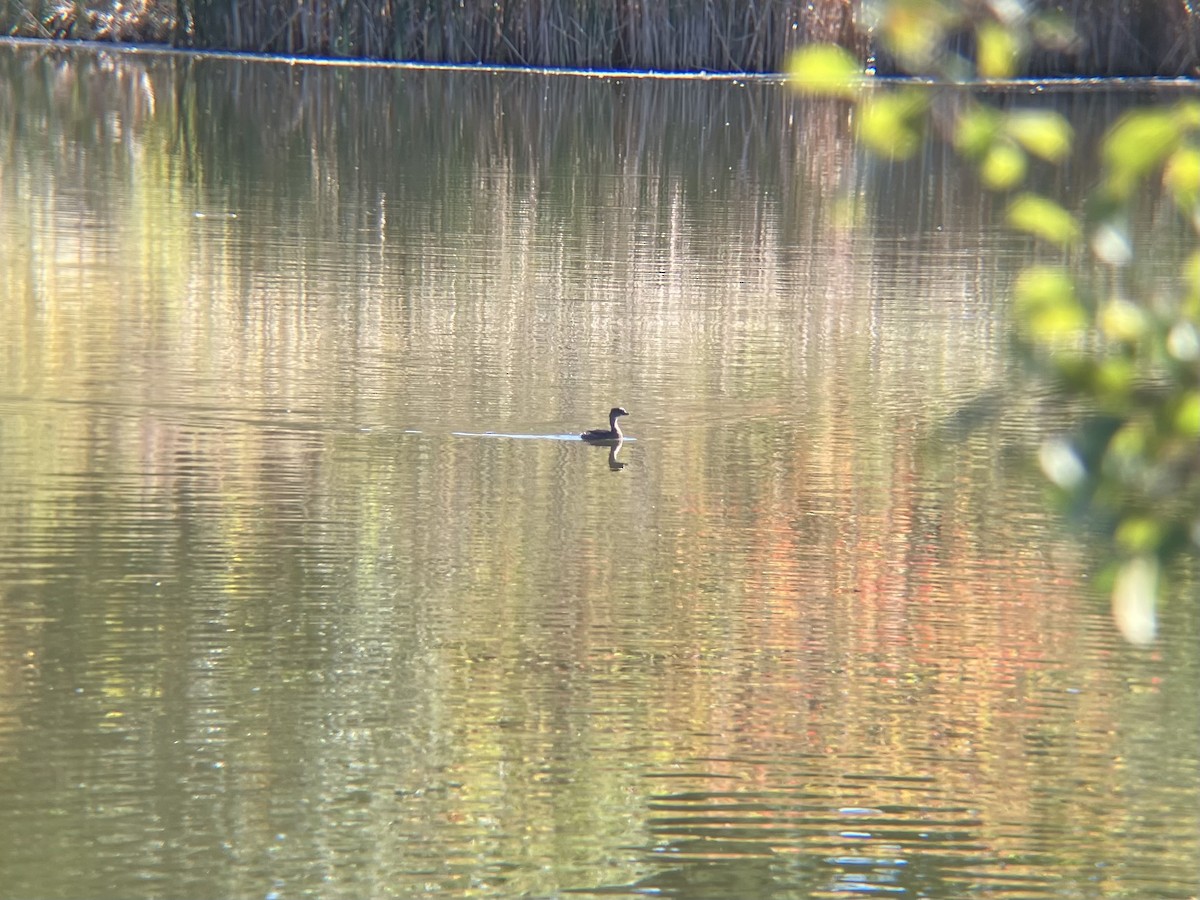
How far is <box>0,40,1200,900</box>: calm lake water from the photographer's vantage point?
527 centimetres

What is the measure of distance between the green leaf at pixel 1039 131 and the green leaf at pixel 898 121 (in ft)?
0.25

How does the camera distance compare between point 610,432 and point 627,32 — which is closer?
point 610,432

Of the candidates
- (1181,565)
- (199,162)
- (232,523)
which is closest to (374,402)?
Answer: (232,523)

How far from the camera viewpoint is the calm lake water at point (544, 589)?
527 cm

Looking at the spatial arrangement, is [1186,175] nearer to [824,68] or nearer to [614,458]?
[824,68]

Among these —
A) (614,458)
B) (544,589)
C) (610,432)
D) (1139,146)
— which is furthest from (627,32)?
(1139,146)

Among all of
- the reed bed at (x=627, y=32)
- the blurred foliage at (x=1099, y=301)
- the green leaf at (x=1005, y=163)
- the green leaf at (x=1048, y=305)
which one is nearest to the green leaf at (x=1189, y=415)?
the blurred foliage at (x=1099, y=301)

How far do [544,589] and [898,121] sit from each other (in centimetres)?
547

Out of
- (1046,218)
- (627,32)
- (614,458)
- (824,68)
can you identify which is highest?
(627,32)

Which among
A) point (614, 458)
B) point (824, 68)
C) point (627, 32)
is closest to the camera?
point (824, 68)

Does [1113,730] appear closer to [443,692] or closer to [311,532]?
[443,692]

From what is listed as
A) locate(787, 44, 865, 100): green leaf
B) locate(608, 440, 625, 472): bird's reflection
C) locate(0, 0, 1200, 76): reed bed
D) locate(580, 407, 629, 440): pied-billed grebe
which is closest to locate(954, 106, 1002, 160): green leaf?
locate(787, 44, 865, 100): green leaf

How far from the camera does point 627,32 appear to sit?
27.4 metres

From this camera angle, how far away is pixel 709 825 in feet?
17.5
